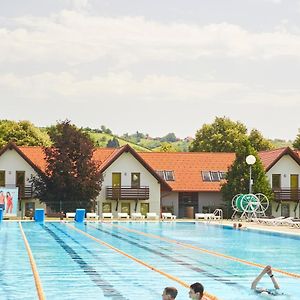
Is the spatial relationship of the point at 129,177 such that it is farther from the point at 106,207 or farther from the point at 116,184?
the point at 106,207

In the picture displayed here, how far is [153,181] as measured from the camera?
220ft

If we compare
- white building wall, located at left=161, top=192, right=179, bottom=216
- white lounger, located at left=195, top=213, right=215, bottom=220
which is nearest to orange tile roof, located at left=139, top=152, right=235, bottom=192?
white building wall, located at left=161, top=192, right=179, bottom=216

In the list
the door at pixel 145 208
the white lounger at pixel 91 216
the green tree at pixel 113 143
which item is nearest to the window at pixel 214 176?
the door at pixel 145 208

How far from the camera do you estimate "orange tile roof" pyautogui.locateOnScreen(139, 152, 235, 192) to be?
68.9 metres

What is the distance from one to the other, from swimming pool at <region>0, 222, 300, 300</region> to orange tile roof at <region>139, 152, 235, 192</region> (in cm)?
3183

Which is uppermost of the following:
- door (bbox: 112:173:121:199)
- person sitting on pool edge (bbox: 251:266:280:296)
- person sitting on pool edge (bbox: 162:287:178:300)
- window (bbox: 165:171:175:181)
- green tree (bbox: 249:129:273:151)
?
green tree (bbox: 249:129:273:151)

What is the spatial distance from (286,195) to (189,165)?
9.89m

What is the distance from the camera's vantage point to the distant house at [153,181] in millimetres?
66188

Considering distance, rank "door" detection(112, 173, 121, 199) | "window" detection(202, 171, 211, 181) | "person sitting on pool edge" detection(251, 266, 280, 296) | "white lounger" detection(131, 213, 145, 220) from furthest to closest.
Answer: "window" detection(202, 171, 211, 181) → "door" detection(112, 173, 121, 199) → "white lounger" detection(131, 213, 145, 220) → "person sitting on pool edge" detection(251, 266, 280, 296)

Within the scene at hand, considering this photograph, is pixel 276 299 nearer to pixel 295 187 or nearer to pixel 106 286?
pixel 106 286

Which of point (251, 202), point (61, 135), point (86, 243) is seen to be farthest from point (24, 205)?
point (86, 243)

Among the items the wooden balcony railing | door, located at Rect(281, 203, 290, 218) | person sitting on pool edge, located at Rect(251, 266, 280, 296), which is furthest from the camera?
door, located at Rect(281, 203, 290, 218)

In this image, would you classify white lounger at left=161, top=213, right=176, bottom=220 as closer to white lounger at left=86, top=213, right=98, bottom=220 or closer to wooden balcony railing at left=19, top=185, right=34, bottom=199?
white lounger at left=86, top=213, right=98, bottom=220

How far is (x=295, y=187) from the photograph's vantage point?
69375mm
